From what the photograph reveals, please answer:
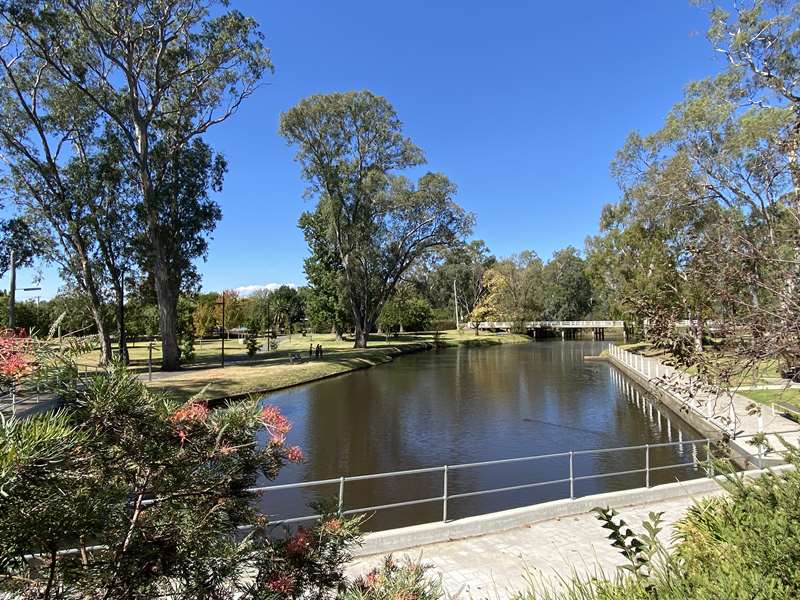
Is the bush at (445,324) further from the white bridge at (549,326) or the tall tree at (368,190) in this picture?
the tall tree at (368,190)

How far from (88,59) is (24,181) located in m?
7.74

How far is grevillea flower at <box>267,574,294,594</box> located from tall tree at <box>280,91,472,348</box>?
136 feet

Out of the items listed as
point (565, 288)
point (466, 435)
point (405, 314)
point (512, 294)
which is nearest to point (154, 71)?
point (466, 435)

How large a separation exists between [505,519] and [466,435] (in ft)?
32.5

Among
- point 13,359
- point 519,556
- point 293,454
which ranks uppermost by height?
point 13,359

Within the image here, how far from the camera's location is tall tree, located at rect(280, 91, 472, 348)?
41.3 meters

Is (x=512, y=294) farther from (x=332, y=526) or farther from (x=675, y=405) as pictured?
(x=332, y=526)

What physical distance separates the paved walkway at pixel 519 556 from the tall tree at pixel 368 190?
3777 cm

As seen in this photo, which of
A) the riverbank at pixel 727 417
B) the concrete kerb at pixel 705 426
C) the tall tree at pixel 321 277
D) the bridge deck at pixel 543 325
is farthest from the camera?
the bridge deck at pixel 543 325

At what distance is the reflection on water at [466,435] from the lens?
38.3ft

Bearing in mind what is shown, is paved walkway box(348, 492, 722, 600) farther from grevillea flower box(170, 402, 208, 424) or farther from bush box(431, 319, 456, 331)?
bush box(431, 319, 456, 331)

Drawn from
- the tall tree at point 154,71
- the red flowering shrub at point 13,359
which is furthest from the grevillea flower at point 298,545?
the tall tree at point 154,71

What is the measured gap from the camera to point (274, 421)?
2674mm

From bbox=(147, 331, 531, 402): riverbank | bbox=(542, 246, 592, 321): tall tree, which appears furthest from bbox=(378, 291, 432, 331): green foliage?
bbox=(542, 246, 592, 321): tall tree
